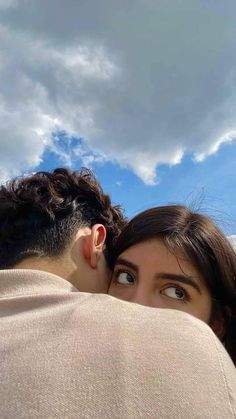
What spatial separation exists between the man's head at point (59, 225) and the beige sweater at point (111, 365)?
0.62 metres

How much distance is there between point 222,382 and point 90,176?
203 cm

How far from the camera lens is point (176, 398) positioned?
1311 mm

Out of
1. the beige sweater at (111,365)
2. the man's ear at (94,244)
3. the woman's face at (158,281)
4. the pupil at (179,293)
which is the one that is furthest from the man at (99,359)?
the pupil at (179,293)

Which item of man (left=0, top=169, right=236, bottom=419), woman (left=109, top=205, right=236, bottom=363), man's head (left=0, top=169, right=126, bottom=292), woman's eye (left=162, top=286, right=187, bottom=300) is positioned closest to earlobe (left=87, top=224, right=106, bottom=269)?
man's head (left=0, top=169, right=126, bottom=292)

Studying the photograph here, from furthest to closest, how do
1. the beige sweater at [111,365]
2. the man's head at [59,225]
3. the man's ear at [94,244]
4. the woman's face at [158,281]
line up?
the woman's face at [158,281] < the man's ear at [94,244] < the man's head at [59,225] < the beige sweater at [111,365]

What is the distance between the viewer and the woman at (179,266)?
3191mm

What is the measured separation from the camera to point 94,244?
8.91ft

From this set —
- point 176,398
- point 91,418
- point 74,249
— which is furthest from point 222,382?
point 74,249

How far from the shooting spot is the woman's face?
10.3ft

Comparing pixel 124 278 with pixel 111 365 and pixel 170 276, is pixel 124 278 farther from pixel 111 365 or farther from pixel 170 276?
pixel 111 365

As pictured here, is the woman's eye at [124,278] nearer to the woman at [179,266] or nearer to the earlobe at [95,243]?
the woman at [179,266]

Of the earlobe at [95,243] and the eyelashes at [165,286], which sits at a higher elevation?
the earlobe at [95,243]

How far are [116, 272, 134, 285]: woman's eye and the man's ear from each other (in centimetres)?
41

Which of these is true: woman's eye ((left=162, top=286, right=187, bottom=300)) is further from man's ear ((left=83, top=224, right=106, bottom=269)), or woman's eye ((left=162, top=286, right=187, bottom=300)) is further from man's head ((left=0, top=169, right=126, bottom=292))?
man's ear ((left=83, top=224, right=106, bottom=269))
